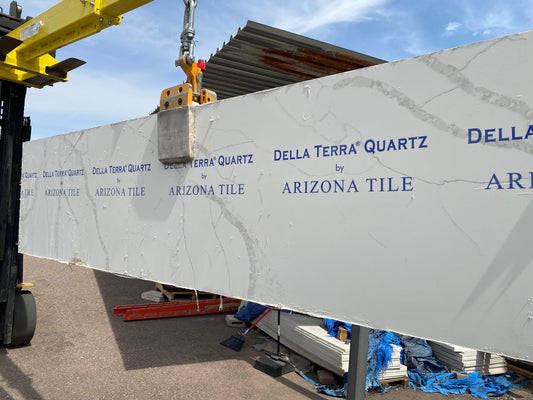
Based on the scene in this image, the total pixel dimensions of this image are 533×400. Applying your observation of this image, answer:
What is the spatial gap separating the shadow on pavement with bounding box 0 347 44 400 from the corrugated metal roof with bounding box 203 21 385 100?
4.71 m

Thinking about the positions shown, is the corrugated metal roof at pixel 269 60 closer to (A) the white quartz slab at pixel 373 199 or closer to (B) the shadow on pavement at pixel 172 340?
(A) the white quartz slab at pixel 373 199

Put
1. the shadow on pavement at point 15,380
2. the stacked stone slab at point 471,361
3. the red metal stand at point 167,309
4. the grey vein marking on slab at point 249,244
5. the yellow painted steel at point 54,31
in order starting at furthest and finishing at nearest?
the red metal stand at point 167,309 → the stacked stone slab at point 471,361 → the shadow on pavement at point 15,380 → the yellow painted steel at point 54,31 → the grey vein marking on slab at point 249,244

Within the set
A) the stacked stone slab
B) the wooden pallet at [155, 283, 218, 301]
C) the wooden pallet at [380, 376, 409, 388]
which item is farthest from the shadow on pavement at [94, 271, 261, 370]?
the stacked stone slab

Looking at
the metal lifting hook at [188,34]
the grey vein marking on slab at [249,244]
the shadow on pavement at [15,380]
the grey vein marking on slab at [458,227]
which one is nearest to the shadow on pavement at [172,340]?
the shadow on pavement at [15,380]

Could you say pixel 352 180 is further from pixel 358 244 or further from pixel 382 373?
pixel 382 373

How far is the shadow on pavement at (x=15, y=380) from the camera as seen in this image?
14.5 ft

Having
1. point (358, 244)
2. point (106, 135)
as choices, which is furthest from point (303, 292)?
point (106, 135)

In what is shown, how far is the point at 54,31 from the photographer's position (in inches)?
135

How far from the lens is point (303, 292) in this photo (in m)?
1.61

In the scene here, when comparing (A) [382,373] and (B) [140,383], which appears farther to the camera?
(A) [382,373]

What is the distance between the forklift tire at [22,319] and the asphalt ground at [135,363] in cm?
23

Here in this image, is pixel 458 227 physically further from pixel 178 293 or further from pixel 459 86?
pixel 178 293

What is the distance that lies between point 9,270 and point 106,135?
3854 millimetres

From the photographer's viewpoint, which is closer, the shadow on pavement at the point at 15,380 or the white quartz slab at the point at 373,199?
the white quartz slab at the point at 373,199
